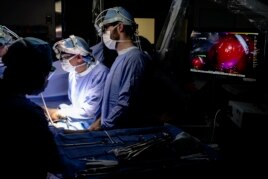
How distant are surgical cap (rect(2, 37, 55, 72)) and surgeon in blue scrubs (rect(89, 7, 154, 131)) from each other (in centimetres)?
119

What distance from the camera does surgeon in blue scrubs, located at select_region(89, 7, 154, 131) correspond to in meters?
2.87

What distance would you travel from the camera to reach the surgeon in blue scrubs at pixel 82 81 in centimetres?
329

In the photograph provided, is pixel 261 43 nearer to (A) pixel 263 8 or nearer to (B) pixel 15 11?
(A) pixel 263 8

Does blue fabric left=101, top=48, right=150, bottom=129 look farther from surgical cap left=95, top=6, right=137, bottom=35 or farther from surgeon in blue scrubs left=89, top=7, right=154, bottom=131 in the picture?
surgical cap left=95, top=6, right=137, bottom=35

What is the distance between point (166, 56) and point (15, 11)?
304 centimetres

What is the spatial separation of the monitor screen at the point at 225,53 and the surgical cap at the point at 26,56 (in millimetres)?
2790

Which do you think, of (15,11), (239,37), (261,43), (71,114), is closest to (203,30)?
(239,37)

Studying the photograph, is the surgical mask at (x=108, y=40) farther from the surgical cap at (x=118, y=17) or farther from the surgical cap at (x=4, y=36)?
the surgical cap at (x=4, y=36)

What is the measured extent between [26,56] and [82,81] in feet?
5.92

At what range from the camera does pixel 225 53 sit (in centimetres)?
403

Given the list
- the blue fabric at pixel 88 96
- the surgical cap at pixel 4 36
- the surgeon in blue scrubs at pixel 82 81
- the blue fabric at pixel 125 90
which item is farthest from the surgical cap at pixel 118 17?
the surgical cap at pixel 4 36

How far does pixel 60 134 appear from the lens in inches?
92.4

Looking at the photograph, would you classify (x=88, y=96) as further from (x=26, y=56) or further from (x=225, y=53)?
(x=225, y=53)

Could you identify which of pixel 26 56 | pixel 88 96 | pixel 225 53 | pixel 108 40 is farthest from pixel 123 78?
pixel 225 53
